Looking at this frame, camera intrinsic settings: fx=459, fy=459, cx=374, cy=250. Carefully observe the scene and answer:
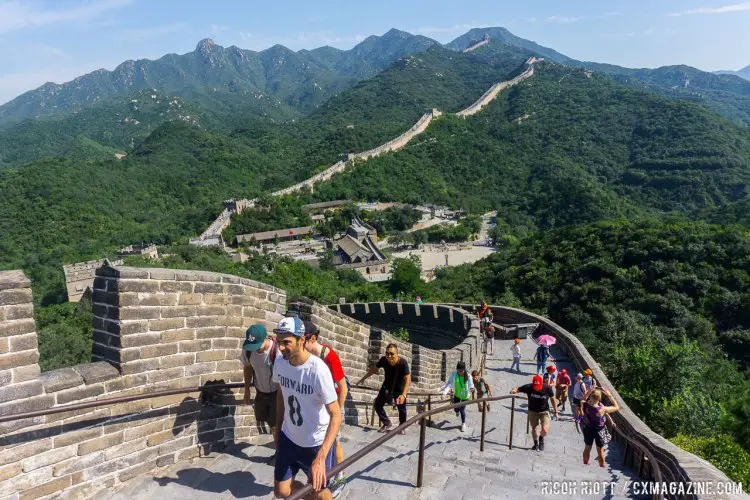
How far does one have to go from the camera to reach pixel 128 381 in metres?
3.56

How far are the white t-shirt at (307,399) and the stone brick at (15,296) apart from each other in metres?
1.76

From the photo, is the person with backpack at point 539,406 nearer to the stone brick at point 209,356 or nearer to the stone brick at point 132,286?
the stone brick at point 209,356

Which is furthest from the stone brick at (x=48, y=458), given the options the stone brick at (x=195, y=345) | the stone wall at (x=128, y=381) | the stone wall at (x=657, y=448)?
the stone wall at (x=657, y=448)

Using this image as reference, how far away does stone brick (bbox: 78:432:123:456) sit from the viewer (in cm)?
326

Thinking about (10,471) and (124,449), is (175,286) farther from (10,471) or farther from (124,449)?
(10,471)

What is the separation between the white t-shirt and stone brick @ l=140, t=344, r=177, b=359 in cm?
136

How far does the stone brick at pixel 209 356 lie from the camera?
4.12 meters

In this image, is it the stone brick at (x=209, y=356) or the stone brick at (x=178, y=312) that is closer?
the stone brick at (x=178, y=312)

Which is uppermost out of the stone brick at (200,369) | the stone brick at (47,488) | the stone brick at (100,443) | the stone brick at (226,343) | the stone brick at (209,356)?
the stone brick at (226,343)

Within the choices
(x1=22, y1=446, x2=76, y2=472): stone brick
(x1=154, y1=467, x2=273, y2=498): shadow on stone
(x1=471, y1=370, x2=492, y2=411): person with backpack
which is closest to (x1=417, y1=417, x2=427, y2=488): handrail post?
(x1=154, y1=467, x2=273, y2=498): shadow on stone

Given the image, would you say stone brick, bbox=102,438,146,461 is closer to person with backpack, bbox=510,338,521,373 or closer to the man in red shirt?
the man in red shirt

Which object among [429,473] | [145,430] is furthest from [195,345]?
[429,473]

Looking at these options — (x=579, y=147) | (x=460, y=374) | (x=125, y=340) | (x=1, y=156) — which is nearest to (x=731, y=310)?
(x=460, y=374)

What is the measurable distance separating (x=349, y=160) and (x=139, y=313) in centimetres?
6587
